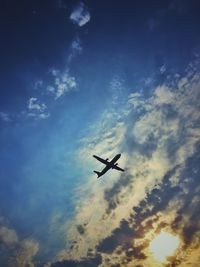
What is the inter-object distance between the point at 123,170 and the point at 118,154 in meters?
6.48

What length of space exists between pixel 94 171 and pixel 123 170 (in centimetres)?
908

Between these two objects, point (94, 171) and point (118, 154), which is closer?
point (118, 154)

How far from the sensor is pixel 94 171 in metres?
89.6

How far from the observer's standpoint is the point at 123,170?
86875 mm

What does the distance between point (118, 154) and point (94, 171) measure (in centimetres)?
1104

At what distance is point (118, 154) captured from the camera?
3273 inches
